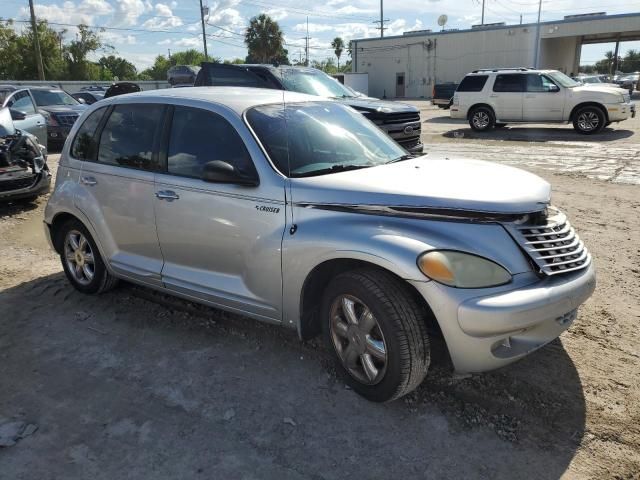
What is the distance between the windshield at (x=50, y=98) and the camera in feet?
52.7

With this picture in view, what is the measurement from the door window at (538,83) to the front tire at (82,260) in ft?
48.3

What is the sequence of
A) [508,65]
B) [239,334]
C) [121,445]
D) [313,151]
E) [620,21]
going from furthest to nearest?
[508,65] → [620,21] → [239,334] → [313,151] → [121,445]

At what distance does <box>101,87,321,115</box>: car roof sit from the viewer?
3789mm

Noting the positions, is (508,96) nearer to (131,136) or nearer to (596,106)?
(596,106)

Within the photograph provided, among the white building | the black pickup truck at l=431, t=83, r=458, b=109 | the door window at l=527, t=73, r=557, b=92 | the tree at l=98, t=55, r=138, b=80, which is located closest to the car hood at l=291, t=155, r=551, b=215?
the door window at l=527, t=73, r=557, b=92

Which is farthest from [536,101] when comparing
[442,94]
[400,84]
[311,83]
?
[400,84]

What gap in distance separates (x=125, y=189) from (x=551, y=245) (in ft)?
10.2

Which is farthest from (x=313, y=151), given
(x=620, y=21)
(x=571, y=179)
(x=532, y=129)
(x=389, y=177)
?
(x=620, y=21)

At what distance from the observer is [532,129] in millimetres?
18141

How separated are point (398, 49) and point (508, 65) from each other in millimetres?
10888

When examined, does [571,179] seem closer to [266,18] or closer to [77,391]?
[77,391]

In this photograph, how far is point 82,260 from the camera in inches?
189

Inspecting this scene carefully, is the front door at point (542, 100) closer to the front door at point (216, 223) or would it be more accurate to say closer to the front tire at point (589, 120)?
the front tire at point (589, 120)

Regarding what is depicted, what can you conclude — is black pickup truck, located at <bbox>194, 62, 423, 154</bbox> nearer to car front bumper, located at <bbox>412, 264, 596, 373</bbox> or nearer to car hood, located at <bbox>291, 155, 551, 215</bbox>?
car hood, located at <bbox>291, 155, 551, 215</bbox>
